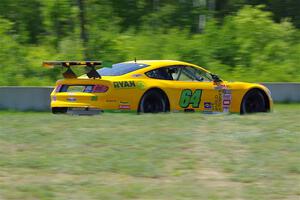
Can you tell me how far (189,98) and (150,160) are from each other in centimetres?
655

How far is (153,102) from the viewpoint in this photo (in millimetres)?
13594

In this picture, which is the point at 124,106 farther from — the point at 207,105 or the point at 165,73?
the point at 207,105

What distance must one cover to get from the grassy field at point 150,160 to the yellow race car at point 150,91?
3.11 metres

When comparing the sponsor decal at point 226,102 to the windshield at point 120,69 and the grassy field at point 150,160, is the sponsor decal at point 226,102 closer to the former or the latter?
the windshield at point 120,69

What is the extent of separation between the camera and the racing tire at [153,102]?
13.3 m

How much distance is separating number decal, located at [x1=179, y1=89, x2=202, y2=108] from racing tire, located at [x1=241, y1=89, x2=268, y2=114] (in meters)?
1.45

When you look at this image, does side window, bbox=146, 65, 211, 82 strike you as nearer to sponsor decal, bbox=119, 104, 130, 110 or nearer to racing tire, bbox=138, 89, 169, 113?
racing tire, bbox=138, 89, 169, 113

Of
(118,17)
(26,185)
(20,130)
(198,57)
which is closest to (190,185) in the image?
(26,185)

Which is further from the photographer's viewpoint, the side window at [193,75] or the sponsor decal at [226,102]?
the sponsor decal at [226,102]

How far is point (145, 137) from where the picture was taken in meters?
8.72

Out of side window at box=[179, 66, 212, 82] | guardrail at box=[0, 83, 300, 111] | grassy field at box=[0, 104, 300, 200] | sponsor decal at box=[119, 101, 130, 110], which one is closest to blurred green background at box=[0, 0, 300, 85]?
guardrail at box=[0, 83, 300, 111]

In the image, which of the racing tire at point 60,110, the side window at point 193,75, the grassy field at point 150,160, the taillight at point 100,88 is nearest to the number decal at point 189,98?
the side window at point 193,75

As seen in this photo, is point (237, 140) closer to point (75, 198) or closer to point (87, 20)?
point (75, 198)

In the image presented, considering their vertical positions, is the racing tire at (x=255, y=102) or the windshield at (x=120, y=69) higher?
the windshield at (x=120, y=69)
